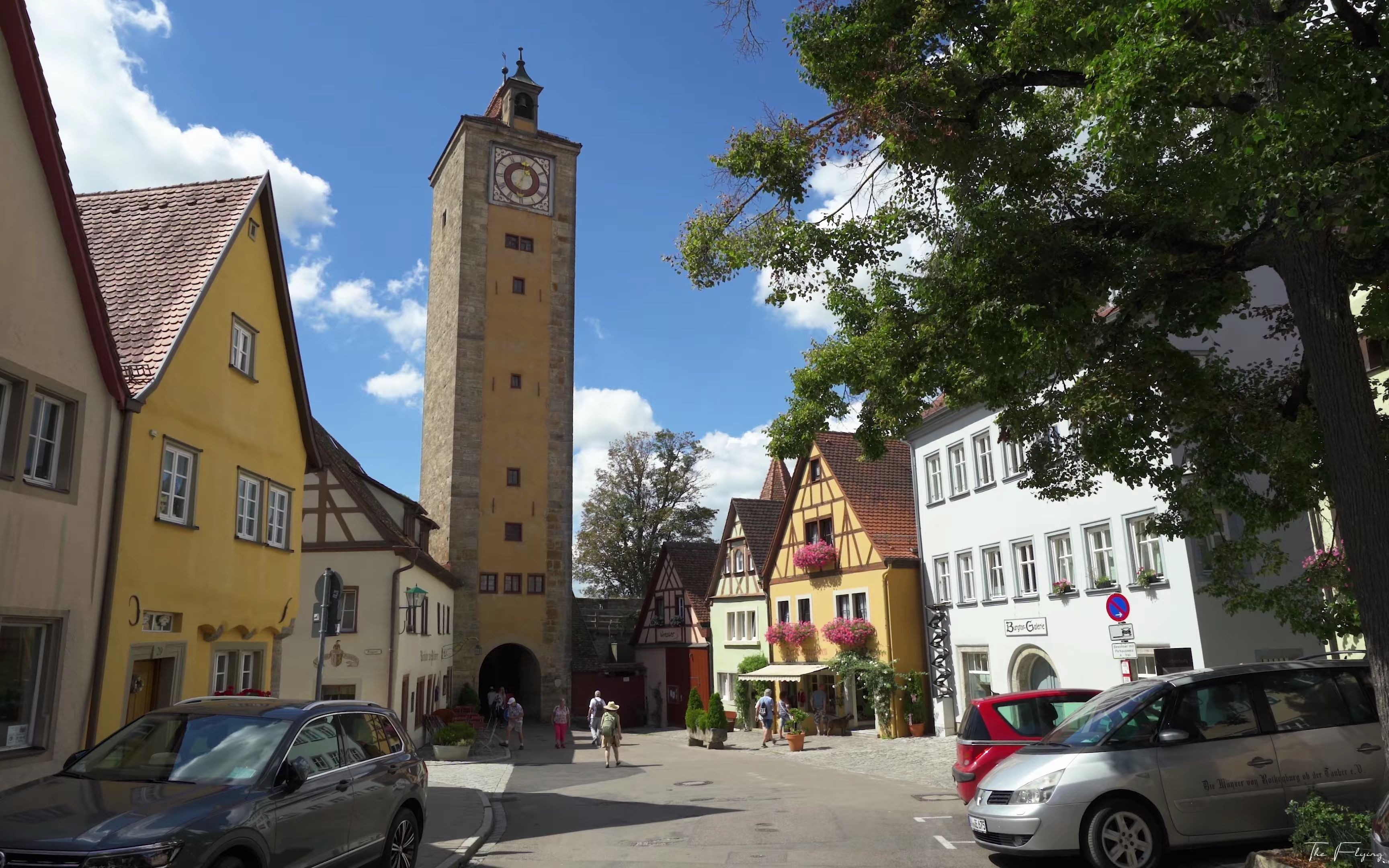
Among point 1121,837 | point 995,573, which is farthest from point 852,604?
point 1121,837

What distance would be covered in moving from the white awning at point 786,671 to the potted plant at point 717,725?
111 inches

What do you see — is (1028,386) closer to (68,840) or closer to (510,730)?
(68,840)

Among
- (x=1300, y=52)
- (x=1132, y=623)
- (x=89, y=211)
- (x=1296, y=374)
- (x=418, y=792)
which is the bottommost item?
(x=418, y=792)

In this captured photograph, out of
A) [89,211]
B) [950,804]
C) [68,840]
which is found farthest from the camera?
[89,211]

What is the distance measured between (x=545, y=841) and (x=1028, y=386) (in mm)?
7689

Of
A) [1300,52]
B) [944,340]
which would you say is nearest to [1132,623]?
[944,340]

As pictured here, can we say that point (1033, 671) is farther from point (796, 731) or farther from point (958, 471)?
point (796, 731)

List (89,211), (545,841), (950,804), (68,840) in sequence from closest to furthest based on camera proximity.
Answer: (68,840) < (545,841) < (950,804) < (89,211)

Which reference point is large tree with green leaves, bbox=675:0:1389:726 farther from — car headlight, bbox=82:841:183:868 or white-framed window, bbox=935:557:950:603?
white-framed window, bbox=935:557:950:603

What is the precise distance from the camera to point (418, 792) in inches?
349

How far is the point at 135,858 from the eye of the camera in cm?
537

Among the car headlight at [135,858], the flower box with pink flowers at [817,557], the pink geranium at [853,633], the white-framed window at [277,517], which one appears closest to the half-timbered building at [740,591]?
the flower box with pink flowers at [817,557]

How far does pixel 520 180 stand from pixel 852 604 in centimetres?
2670

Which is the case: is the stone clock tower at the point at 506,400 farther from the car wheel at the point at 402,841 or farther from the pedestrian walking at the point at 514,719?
the car wheel at the point at 402,841
